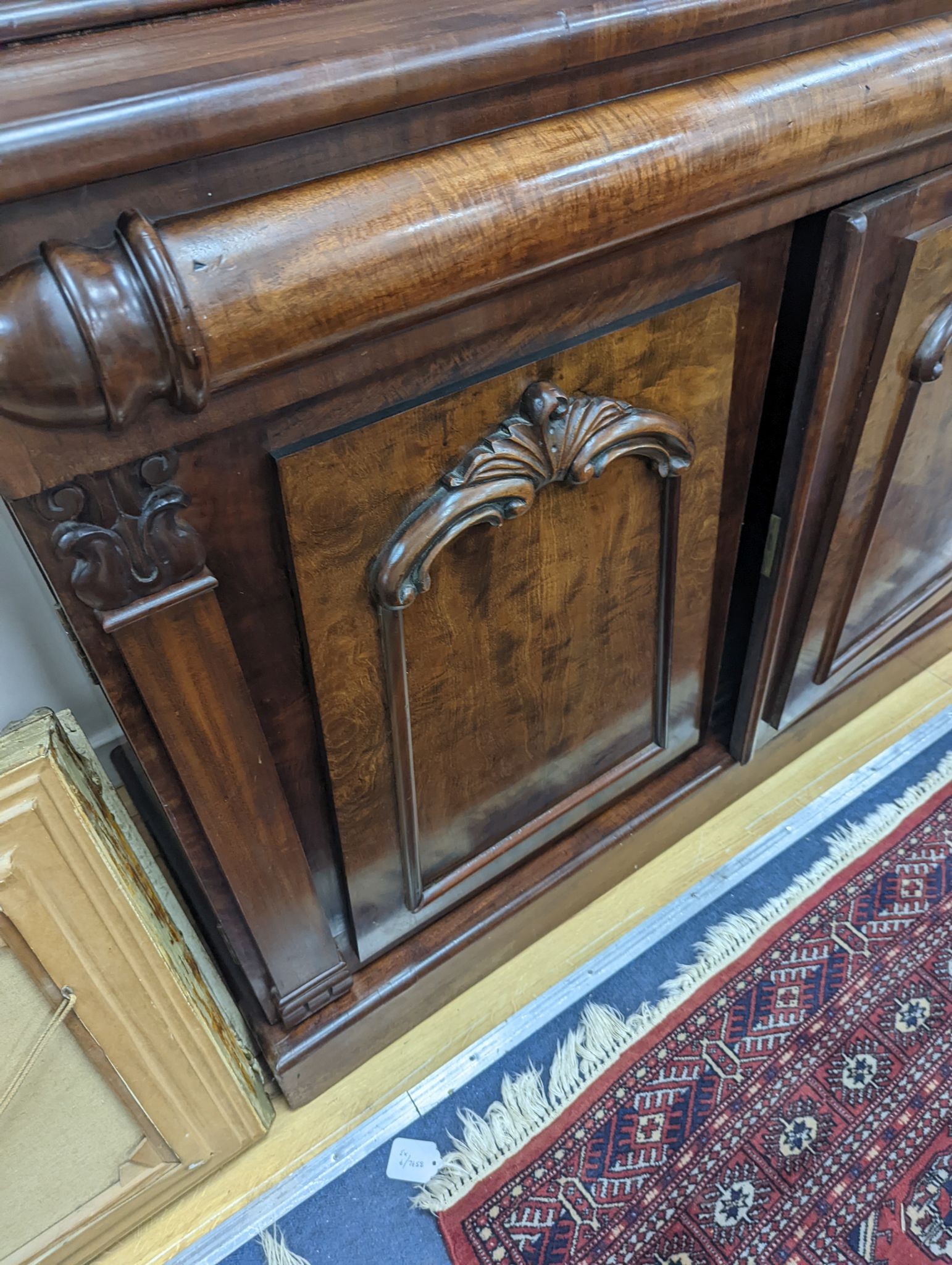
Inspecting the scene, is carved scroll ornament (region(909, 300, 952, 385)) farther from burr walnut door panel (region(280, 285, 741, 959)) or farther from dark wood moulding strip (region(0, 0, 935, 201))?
dark wood moulding strip (region(0, 0, 935, 201))

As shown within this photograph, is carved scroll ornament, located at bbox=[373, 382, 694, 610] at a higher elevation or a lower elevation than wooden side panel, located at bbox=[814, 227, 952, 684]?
higher

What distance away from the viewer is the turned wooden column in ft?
1.32

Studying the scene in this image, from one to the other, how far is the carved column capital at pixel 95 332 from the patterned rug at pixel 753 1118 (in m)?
0.73

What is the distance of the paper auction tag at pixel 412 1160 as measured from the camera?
772 mm

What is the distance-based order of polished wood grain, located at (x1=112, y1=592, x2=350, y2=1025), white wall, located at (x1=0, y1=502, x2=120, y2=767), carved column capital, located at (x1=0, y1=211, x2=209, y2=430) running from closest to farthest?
1. carved column capital, located at (x1=0, y1=211, x2=209, y2=430)
2. polished wood grain, located at (x1=112, y1=592, x2=350, y2=1025)
3. white wall, located at (x1=0, y1=502, x2=120, y2=767)

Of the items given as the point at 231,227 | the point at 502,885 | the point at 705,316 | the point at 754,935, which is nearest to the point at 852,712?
the point at 754,935

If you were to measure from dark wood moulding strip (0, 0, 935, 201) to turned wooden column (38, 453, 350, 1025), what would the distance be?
13 centimetres

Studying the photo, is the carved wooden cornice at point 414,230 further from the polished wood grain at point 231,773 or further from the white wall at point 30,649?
the white wall at point 30,649

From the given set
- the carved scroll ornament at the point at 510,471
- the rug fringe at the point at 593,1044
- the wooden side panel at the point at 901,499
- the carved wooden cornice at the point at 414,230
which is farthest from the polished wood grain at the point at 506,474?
the rug fringe at the point at 593,1044

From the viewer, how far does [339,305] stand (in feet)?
1.25

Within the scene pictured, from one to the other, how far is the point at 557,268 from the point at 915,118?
0.28 metres

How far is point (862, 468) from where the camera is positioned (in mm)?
739

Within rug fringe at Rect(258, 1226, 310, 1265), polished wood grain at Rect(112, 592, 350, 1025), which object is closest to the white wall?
polished wood grain at Rect(112, 592, 350, 1025)

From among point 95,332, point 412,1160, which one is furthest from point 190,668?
point 412,1160
